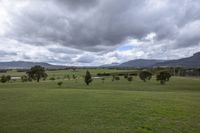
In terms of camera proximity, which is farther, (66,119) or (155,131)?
(66,119)

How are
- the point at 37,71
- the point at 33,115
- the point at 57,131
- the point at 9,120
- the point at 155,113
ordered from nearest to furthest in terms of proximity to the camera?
the point at 57,131
the point at 9,120
the point at 33,115
the point at 155,113
the point at 37,71

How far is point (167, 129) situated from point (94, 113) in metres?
8.59

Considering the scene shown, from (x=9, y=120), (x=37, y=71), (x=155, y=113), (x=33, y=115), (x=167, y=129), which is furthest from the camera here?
(x=37, y=71)

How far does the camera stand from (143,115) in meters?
24.6

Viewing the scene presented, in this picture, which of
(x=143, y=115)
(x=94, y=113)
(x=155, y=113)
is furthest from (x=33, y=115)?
(x=155, y=113)

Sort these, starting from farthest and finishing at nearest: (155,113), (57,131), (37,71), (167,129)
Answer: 1. (37,71)
2. (155,113)
3. (167,129)
4. (57,131)

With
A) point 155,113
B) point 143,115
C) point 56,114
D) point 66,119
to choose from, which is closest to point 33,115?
point 56,114

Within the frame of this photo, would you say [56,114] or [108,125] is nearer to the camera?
[108,125]

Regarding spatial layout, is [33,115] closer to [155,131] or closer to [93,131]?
[93,131]

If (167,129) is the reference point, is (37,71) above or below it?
above

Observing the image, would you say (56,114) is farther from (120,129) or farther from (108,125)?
(120,129)

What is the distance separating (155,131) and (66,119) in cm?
821

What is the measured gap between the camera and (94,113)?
998 inches

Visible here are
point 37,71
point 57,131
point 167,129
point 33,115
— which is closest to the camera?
point 57,131
